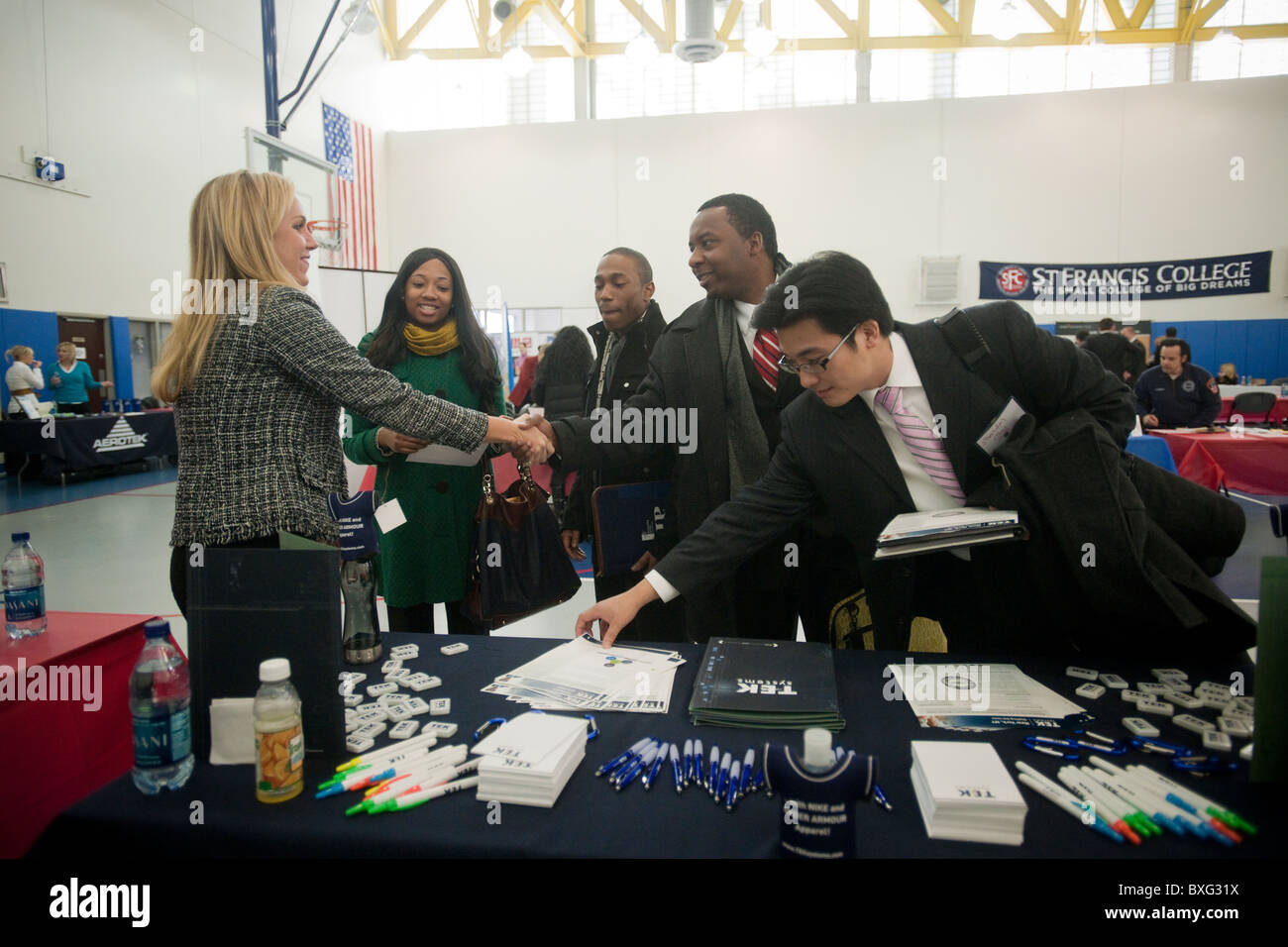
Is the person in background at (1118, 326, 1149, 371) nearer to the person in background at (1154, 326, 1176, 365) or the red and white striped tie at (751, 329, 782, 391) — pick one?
the person in background at (1154, 326, 1176, 365)

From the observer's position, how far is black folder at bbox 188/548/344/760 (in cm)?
113

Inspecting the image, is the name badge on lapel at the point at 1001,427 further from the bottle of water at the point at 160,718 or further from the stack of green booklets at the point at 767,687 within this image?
the bottle of water at the point at 160,718

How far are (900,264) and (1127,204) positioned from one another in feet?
10.1

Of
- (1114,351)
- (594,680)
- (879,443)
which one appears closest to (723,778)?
(594,680)

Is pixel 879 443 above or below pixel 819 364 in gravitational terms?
below

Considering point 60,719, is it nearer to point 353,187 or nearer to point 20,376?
point 20,376

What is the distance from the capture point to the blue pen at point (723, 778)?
105 cm

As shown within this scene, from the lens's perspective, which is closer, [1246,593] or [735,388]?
[735,388]

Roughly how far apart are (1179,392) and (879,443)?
614 cm

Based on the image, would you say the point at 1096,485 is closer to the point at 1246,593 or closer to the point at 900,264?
the point at 1246,593

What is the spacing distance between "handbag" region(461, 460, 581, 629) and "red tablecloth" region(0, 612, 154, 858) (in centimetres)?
84

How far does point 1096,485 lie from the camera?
54.1 inches

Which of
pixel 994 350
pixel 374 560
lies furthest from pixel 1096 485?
pixel 374 560

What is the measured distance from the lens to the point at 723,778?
109 cm
